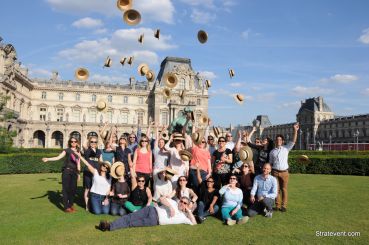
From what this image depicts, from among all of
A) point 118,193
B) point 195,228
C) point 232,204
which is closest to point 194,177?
point 232,204

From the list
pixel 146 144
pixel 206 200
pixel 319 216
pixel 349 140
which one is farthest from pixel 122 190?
pixel 349 140

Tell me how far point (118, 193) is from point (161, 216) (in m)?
1.62

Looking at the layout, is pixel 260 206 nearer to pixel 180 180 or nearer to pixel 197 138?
pixel 180 180

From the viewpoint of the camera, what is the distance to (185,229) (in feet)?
23.3

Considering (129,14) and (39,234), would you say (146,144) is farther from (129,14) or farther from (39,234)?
(129,14)

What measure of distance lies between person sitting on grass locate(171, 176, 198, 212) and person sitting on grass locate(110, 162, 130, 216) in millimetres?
1378

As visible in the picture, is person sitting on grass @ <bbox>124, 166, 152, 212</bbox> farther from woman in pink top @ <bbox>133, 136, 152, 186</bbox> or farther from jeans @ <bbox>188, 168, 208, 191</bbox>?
jeans @ <bbox>188, 168, 208, 191</bbox>

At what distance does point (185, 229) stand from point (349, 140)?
92350mm

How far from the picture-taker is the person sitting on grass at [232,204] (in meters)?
7.76

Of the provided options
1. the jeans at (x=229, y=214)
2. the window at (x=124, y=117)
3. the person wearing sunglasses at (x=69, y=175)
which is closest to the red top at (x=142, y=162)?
the person wearing sunglasses at (x=69, y=175)

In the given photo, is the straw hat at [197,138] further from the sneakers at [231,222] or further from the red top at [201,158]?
the sneakers at [231,222]

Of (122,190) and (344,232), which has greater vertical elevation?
(122,190)

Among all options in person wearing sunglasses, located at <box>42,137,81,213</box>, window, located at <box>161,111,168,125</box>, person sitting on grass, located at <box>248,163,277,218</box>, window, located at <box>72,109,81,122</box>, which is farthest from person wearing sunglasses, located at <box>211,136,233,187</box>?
window, located at <box>72,109,81,122</box>

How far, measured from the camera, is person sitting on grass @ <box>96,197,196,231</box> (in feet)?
23.5
